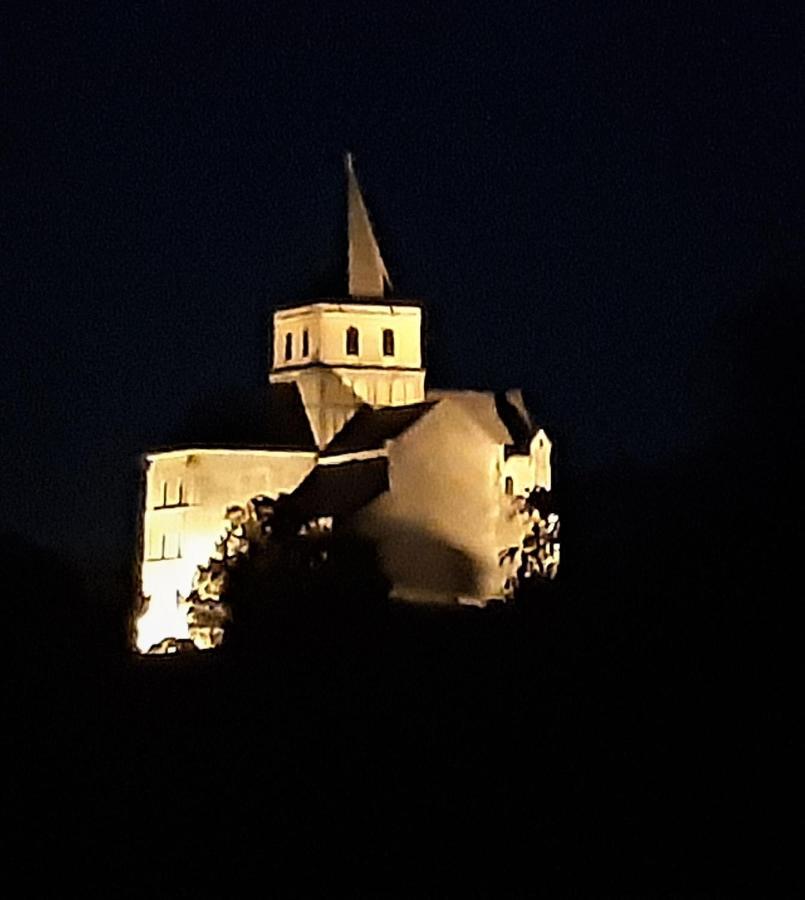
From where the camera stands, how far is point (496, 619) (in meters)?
53.1

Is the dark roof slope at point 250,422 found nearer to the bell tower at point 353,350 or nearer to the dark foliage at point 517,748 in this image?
the bell tower at point 353,350

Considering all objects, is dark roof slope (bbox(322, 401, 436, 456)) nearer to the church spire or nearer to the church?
the church

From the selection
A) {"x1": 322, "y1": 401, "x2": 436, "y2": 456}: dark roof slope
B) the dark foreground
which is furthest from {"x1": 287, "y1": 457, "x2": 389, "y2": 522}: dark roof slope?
the dark foreground

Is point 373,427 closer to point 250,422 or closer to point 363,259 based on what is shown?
point 250,422

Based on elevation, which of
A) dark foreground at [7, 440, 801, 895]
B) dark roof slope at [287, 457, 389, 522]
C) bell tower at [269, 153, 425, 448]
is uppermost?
bell tower at [269, 153, 425, 448]

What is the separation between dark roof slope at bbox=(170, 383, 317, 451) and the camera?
68900mm

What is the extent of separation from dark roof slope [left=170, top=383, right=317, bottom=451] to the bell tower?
2.01 ft

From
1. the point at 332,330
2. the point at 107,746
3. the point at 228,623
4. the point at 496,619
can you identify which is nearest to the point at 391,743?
the point at 107,746

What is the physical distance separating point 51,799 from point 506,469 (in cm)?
2840

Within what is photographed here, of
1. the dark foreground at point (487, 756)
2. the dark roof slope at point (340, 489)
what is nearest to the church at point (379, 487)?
the dark roof slope at point (340, 489)

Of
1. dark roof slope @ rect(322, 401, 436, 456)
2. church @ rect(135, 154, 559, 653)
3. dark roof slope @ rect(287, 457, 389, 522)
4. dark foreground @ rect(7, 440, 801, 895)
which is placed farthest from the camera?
dark roof slope @ rect(322, 401, 436, 456)

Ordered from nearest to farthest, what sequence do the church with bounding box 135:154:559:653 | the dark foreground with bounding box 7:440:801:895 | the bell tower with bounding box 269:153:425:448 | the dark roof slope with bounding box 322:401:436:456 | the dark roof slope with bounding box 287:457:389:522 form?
1. the dark foreground with bounding box 7:440:801:895
2. the church with bounding box 135:154:559:653
3. the dark roof slope with bounding box 287:457:389:522
4. the dark roof slope with bounding box 322:401:436:456
5. the bell tower with bounding box 269:153:425:448

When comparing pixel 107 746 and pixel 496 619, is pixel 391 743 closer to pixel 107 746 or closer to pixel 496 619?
pixel 107 746

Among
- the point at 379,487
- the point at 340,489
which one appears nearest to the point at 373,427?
the point at 340,489
